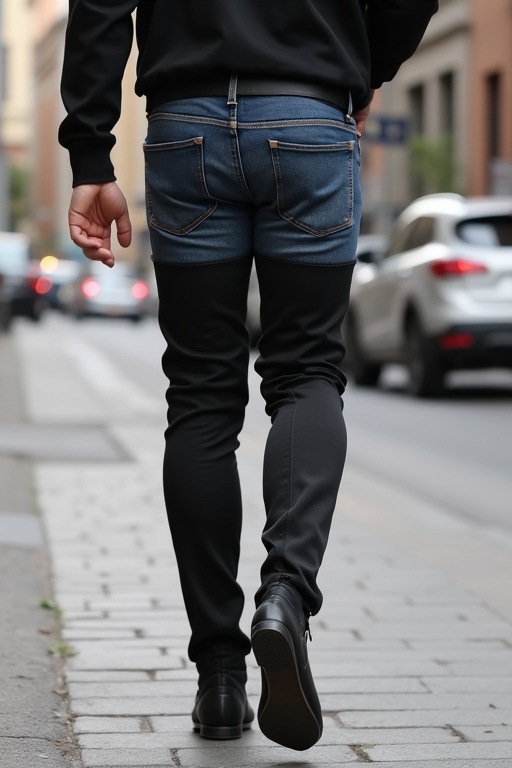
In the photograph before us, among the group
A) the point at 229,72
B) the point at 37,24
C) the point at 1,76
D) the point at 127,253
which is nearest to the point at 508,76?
the point at 1,76

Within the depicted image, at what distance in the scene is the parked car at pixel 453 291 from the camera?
13.0 metres

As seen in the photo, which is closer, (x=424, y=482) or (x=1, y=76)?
(x=424, y=482)

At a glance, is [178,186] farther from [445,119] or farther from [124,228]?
[445,119]

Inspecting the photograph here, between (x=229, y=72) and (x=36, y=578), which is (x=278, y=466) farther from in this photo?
(x=36, y=578)

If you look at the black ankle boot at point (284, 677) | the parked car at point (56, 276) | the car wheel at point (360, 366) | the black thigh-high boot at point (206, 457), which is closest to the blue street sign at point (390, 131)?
the car wheel at point (360, 366)

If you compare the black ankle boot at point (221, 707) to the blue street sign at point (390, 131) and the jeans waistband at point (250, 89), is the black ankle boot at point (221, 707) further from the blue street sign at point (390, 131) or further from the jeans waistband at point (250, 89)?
the blue street sign at point (390, 131)

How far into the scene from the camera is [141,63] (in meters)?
3.07

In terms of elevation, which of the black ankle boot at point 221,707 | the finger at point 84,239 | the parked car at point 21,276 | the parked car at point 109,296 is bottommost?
the parked car at point 109,296

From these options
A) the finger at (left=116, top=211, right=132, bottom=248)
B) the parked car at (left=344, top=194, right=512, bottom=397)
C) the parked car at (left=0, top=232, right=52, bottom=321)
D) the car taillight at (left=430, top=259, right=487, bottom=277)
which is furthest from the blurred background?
the finger at (left=116, top=211, right=132, bottom=248)

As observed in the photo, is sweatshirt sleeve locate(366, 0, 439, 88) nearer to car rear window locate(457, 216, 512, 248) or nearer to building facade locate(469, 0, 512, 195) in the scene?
car rear window locate(457, 216, 512, 248)

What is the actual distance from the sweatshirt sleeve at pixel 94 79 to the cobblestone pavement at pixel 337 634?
3.47ft

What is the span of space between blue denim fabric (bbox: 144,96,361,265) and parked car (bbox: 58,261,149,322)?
36182 millimetres

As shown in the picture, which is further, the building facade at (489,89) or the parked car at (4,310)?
the building facade at (489,89)

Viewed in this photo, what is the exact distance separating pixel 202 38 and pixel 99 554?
2557mm
